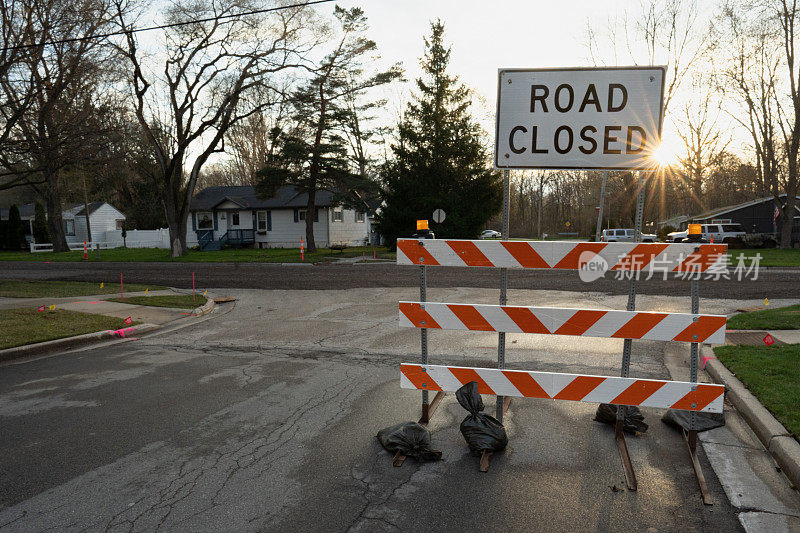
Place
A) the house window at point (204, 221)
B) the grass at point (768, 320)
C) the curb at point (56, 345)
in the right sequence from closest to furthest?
the curb at point (56, 345)
the grass at point (768, 320)
the house window at point (204, 221)

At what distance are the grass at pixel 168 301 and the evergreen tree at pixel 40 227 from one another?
39.9 metres

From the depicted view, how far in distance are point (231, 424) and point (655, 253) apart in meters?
4.07

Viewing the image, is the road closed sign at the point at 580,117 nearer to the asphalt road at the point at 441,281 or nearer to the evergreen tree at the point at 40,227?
the asphalt road at the point at 441,281

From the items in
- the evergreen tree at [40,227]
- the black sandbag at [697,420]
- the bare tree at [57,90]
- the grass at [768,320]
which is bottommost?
the black sandbag at [697,420]

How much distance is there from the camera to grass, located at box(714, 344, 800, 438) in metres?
4.38

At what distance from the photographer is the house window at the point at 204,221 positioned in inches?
1731

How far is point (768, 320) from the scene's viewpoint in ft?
28.5

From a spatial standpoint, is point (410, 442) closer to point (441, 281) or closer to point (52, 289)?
point (441, 281)

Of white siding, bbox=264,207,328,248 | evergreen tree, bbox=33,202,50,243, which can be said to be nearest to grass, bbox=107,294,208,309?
white siding, bbox=264,207,328,248

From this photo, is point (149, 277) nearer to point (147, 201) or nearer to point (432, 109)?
point (432, 109)

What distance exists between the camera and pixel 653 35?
36938 mm

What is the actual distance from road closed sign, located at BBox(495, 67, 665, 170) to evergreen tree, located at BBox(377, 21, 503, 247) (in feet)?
93.7

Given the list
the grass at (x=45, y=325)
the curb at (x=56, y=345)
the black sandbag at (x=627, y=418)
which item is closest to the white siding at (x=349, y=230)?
the grass at (x=45, y=325)

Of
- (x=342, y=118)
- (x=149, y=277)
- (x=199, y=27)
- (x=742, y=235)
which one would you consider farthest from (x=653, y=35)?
(x=149, y=277)
